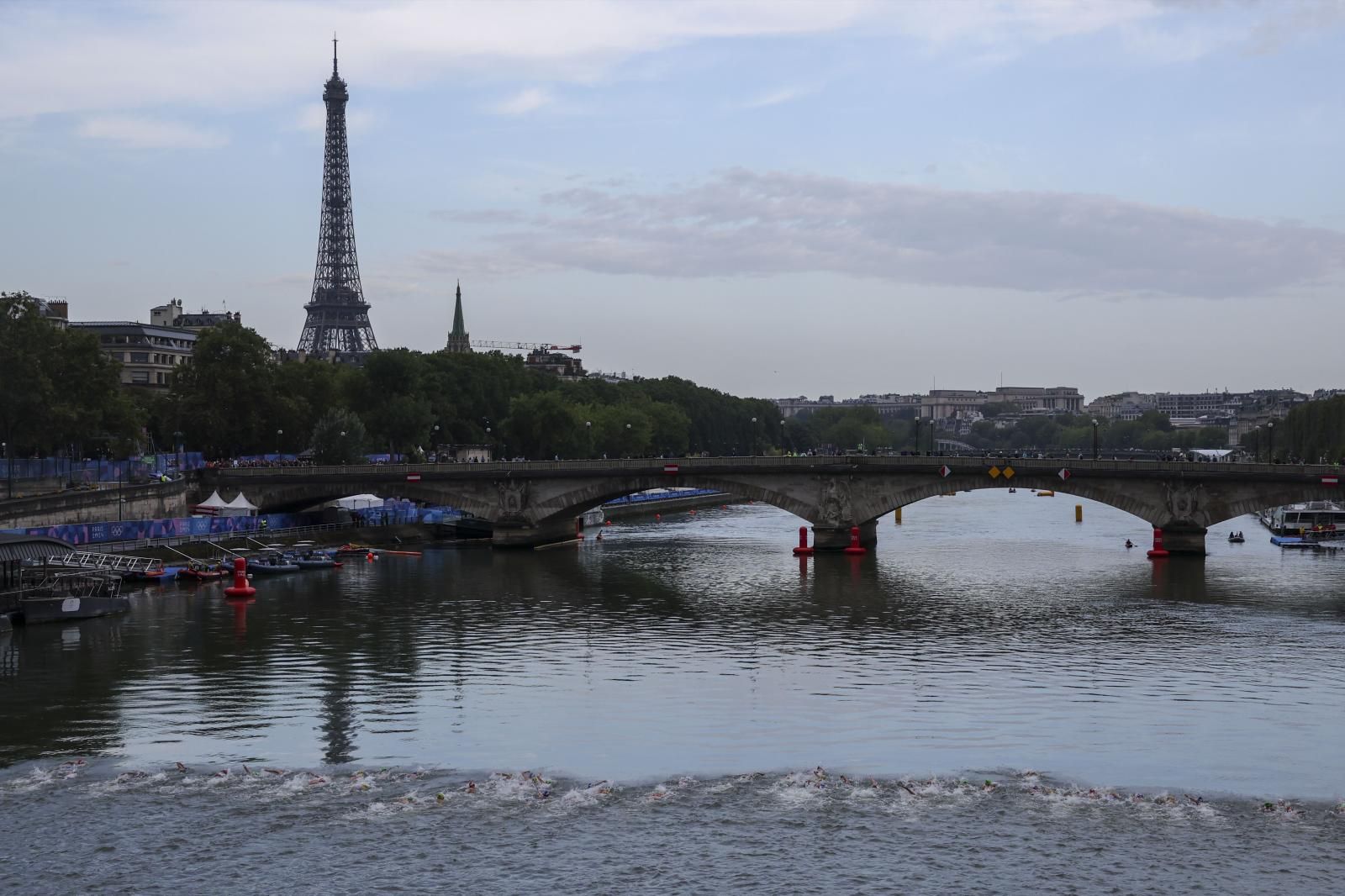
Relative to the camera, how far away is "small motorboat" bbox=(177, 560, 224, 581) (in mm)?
81125

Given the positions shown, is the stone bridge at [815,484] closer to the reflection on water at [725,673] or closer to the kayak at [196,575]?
the reflection on water at [725,673]

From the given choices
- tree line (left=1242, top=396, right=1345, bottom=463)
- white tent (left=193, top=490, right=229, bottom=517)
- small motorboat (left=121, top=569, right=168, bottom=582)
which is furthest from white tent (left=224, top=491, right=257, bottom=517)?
tree line (left=1242, top=396, right=1345, bottom=463)

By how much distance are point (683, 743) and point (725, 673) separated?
1183 centimetres

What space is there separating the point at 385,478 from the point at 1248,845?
79.4 metres

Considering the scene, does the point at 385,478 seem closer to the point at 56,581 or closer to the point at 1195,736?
the point at 56,581

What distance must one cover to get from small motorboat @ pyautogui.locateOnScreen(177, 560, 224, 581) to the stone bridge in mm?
21396

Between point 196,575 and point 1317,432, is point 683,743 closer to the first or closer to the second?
point 196,575

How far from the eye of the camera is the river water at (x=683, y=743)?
3134cm

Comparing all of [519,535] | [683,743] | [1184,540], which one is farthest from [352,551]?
[683,743]

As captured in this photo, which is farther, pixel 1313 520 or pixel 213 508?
pixel 1313 520

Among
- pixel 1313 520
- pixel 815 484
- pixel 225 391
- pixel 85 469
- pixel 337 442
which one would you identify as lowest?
pixel 1313 520

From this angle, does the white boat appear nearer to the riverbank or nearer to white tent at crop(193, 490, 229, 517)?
the riverbank

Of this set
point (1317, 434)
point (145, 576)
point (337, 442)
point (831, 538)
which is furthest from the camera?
point (1317, 434)

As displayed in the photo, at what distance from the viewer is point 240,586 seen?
7544cm
